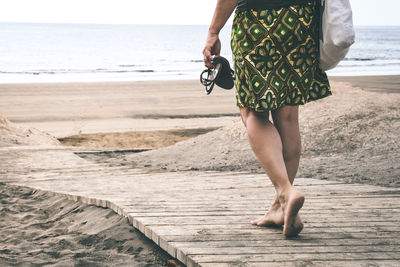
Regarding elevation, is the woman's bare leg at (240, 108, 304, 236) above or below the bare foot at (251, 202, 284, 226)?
above

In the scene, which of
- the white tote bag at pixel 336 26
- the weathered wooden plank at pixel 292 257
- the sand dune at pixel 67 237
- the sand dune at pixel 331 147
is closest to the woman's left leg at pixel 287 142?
the weathered wooden plank at pixel 292 257

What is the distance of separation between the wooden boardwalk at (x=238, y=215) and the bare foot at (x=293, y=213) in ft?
0.19

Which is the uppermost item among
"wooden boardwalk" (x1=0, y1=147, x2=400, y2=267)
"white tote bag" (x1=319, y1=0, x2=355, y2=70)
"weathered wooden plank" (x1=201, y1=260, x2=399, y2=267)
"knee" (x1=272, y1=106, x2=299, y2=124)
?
"white tote bag" (x1=319, y1=0, x2=355, y2=70)

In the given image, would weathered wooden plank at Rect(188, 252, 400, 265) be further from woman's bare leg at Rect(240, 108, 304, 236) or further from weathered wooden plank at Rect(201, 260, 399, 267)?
woman's bare leg at Rect(240, 108, 304, 236)

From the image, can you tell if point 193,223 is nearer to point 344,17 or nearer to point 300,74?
point 300,74

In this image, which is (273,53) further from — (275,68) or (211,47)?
(211,47)

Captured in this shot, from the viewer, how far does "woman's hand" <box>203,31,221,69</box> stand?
289cm

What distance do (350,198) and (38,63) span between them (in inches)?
1407

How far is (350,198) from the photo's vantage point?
387 cm

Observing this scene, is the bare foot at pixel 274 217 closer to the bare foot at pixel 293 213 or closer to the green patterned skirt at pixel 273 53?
the bare foot at pixel 293 213

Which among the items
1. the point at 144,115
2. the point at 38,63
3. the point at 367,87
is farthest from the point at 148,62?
the point at 144,115

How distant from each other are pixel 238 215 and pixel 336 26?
128cm

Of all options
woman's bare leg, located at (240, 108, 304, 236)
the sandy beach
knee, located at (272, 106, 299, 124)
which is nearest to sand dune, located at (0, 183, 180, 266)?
the sandy beach

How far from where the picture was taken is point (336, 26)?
8.95ft
